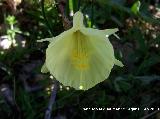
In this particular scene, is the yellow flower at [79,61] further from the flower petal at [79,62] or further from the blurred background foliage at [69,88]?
the blurred background foliage at [69,88]

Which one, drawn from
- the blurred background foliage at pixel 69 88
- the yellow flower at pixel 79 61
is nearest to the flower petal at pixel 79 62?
the yellow flower at pixel 79 61

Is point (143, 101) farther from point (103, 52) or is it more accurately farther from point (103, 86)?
point (103, 52)

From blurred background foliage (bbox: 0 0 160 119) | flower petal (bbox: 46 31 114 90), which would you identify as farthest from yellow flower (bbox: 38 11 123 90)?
blurred background foliage (bbox: 0 0 160 119)

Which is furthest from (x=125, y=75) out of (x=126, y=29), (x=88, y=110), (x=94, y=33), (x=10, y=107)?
(x=94, y=33)

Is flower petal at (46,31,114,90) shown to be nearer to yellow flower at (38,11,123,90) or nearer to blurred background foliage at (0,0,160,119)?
yellow flower at (38,11,123,90)

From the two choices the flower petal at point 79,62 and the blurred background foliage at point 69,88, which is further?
the blurred background foliage at point 69,88

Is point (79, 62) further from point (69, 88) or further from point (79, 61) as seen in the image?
point (69, 88)
